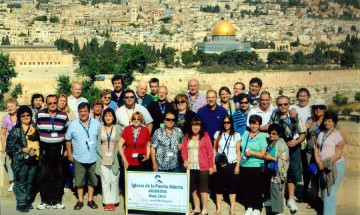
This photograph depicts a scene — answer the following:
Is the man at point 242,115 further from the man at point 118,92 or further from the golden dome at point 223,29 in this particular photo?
the golden dome at point 223,29

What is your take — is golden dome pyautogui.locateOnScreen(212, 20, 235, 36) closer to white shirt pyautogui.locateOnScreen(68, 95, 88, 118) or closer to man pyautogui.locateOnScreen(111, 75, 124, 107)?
man pyautogui.locateOnScreen(111, 75, 124, 107)

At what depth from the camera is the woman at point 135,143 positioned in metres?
4.86

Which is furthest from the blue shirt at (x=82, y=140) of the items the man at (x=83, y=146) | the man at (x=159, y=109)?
Result: the man at (x=159, y=109)

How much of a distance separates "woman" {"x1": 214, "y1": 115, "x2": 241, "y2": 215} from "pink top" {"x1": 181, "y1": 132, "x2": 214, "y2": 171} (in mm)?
102

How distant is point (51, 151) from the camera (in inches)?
198

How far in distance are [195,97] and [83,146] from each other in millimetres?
1449

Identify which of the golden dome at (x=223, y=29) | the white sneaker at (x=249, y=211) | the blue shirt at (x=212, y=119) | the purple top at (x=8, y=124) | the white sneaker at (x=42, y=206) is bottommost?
the white sneaker at (x=42, y=206)

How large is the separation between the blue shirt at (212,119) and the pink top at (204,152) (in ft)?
1.02

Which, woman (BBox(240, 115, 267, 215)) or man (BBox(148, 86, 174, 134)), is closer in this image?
woman (BBox(240, 115, 267, 215))

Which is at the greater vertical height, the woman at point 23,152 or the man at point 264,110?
the man at point 264,110

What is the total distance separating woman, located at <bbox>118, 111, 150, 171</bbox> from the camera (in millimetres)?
4859

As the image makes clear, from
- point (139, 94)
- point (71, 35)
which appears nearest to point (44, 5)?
point (71, 35)

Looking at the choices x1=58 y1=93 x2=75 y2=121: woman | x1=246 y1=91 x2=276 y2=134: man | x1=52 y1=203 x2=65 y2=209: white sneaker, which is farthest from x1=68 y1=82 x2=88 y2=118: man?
x1=246 y1=91 x2=276 y2=134: man

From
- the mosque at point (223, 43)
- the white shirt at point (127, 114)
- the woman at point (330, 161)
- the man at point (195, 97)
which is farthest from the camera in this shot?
the mosque at point (223, 43)
